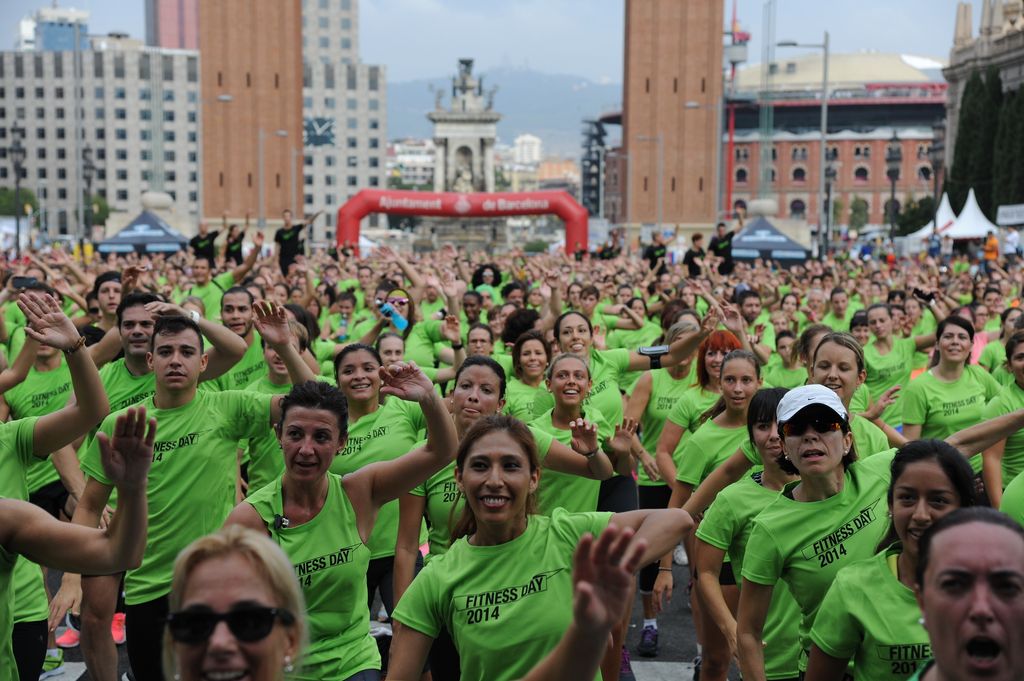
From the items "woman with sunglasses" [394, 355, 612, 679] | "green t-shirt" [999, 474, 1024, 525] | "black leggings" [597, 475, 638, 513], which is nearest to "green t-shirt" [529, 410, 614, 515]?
"woman with sunglasses" [394, 355, 612, 679]

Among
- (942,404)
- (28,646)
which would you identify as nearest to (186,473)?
(28,646)

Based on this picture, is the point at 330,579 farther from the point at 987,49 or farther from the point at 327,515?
the point at 987,49

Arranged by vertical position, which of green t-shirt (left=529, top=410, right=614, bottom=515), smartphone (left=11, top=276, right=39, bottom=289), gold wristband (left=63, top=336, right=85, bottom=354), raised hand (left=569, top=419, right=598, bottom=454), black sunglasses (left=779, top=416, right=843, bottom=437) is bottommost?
green t-shirt (left=529, top=410, right=614, bottom=515)

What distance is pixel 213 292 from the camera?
43.9 feet

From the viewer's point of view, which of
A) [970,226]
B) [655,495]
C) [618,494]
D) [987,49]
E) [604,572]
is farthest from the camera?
[987,49]

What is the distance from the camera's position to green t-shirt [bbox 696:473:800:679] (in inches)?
200

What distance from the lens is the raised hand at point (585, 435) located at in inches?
193

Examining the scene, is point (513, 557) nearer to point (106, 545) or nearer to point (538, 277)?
point (106, 545)

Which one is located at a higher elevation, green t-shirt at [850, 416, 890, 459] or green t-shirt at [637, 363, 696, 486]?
green t-shirt at [850, 416, 890, 459]

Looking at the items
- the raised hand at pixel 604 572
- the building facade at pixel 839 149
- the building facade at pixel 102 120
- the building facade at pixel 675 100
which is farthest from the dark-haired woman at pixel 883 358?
the building facade at pixel 102 120

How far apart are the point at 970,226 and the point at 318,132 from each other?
99.3 m

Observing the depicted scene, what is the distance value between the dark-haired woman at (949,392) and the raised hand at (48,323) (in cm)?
498

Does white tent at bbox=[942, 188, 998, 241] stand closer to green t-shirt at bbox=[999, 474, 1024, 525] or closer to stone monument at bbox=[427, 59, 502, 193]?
green t-shirt at bbox=[999, 474, 1024, 525]

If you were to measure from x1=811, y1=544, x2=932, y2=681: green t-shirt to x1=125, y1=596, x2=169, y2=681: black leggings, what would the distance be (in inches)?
117
